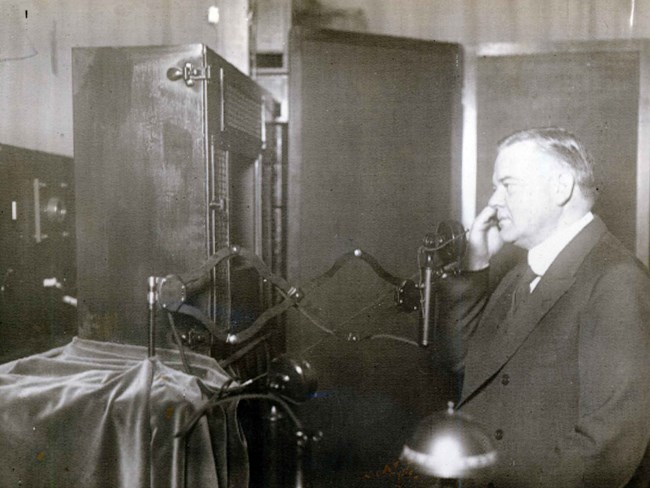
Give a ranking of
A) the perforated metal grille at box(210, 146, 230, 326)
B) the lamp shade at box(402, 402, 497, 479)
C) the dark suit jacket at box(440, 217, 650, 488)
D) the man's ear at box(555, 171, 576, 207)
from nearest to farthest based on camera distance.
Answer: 1. the lamp shade at box(402, 402, 497, 479)
2. the dark suit jacket at box(440, 217, 650, 488)
3. the man's ear at box(555, 171, 576, 207)
4. the perforated metal grille at box(210, 146, 230, 326)

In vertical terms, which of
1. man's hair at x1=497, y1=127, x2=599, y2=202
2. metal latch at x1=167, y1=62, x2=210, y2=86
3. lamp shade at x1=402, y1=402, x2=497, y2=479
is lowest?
lamp shade at x1=402, y1=402, x2=497, y2=479

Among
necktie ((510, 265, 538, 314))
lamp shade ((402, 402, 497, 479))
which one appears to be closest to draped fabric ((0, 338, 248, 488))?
lamp shade ((402, 402, 497, 479))

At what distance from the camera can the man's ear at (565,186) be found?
1.70m

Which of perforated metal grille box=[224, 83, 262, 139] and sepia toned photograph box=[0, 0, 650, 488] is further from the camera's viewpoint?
perforated metal grille box=[224, 83, 262, 139]

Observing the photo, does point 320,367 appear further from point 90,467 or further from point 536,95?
point 536,95

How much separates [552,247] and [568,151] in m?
0.28

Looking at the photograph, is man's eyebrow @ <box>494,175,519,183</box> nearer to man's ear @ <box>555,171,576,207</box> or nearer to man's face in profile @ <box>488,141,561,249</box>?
man's face in profile @ <box>488,141,561,249</box>

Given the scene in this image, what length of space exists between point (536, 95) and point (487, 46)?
1.18 ft

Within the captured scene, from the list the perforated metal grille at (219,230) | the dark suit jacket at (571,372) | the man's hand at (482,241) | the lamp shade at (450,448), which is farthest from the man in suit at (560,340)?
the perforated metal grille at (219,230)

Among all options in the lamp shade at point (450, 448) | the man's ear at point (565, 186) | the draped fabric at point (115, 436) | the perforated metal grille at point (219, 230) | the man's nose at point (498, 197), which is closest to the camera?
the lamp shade at point (450, 448)

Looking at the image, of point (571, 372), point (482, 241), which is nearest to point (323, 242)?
point (482, 241)

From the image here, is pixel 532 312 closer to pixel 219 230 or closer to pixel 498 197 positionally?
pixel 498 197

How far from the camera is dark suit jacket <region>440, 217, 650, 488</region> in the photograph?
1393 millimetres

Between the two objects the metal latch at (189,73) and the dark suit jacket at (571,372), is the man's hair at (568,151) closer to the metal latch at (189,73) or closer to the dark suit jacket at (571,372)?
the dark suit jacket at (571,372)
